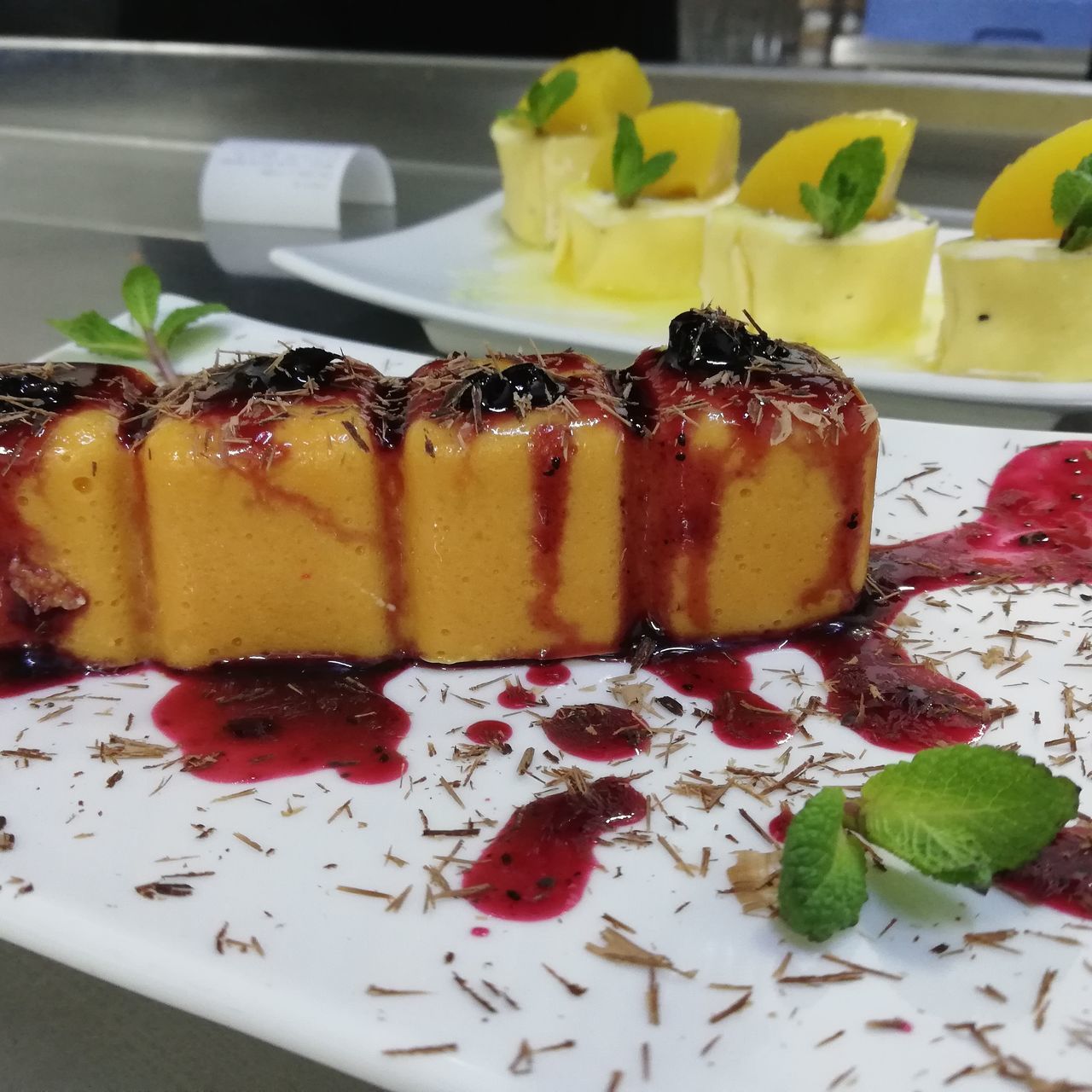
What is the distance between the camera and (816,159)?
99.6 inches

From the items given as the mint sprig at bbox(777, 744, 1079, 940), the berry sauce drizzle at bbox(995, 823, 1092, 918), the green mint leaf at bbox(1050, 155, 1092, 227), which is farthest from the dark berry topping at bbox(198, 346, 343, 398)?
the green mint leaf at bbox(1050, 155, 1092, 227)

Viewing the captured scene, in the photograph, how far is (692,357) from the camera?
158 cm

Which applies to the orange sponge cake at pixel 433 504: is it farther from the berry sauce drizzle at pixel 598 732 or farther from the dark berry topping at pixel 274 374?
the berry sauce drizzle at pixel 598 732

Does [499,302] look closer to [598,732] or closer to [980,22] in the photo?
[598,732]


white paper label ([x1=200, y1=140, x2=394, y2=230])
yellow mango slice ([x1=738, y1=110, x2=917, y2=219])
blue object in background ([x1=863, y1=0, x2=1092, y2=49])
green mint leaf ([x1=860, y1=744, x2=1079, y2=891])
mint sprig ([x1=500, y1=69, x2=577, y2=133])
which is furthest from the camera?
blue object in background ([x1=863, y1=0, x2=1092, y2=49])

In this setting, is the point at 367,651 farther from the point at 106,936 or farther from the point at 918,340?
the point at 918,340

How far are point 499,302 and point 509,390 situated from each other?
4.55 feet

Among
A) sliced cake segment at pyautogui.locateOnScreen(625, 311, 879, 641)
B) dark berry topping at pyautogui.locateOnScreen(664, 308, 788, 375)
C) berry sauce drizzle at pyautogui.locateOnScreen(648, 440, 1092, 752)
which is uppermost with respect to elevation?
dark berry topping at pyautogui.locateOnScreen(664, 308, 788, 375)

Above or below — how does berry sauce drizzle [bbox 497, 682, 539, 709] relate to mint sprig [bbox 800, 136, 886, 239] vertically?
below

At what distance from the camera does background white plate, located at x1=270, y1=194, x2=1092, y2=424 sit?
2.16 meters

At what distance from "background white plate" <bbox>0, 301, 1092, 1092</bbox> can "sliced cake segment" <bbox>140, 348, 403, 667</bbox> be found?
0.21 meters

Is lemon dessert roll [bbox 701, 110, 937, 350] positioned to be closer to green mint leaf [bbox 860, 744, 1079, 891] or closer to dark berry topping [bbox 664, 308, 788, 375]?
dark berry topping [bbox 664, 308, 788, 375]

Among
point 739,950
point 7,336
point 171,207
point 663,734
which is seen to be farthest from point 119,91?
point 739,950

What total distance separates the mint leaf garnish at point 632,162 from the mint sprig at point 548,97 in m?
0.46
